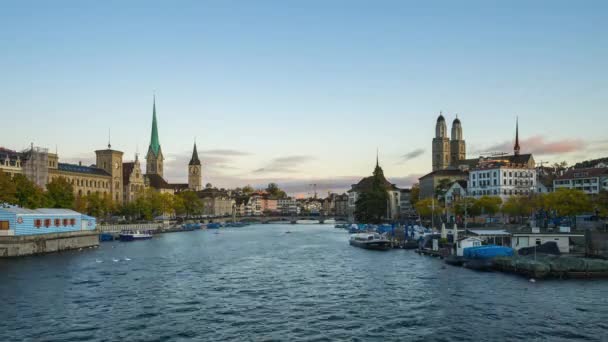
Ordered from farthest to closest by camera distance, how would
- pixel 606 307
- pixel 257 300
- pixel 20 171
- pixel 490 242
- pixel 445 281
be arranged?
pixel 20 171
pixel 490 242
pixel 445 281
pixel 257 300
pixel 606 307

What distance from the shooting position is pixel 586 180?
428ft

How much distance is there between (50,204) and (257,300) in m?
75.3

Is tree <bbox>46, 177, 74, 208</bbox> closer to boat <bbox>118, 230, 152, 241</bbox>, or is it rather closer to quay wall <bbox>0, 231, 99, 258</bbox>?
boat <bbox>118, 230, 152, 241</bbox>

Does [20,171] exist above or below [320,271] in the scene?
above

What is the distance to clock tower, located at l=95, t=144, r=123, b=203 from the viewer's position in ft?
591

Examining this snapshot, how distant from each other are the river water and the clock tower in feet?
379

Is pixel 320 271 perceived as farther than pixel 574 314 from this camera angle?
Yes

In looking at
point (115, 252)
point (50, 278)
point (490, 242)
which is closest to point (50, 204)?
point (115, 252)

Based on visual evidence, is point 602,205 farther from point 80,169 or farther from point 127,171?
point 127,171

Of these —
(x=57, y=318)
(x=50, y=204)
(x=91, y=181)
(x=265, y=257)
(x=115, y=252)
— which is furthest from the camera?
(x=91, y=181)

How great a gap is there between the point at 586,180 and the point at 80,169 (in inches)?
5414

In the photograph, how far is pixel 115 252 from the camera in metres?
85.1

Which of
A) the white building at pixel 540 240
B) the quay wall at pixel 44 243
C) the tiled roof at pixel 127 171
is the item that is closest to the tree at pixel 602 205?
the white building at pixel 540 240

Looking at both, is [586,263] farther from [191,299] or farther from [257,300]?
[191,299]
